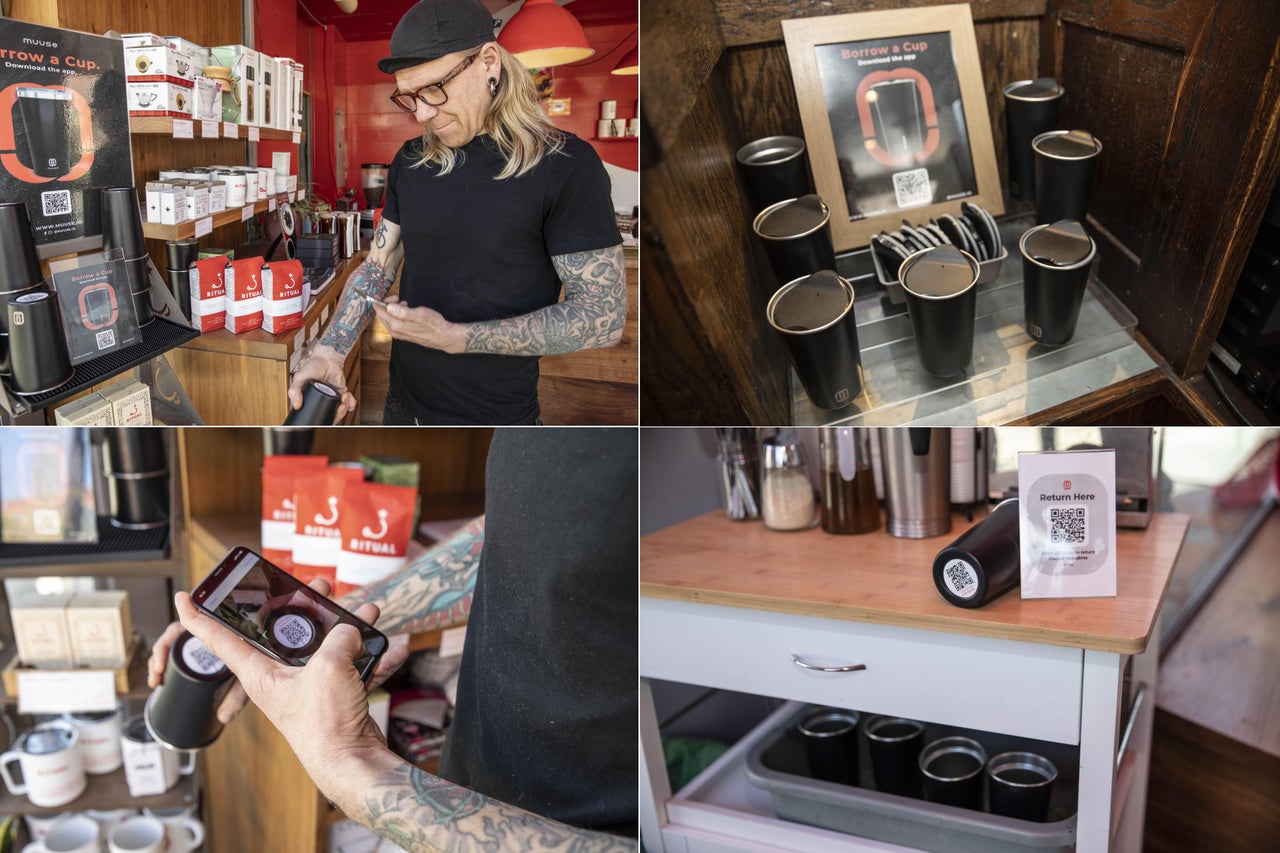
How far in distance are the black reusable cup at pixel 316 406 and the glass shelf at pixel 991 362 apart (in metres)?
0.59

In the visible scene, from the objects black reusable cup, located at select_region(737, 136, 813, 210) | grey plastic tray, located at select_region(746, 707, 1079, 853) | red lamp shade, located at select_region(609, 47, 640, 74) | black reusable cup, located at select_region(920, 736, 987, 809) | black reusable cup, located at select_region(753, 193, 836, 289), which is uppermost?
red lamp shade, located at select_region(609, 47, 640, 74)

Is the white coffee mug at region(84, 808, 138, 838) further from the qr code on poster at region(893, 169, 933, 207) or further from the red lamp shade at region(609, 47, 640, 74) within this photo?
the qr code on poster at region(893, 169, 933, 207)

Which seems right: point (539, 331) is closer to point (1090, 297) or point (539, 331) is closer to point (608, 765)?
point (608, 765)

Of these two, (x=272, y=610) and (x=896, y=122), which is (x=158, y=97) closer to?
(x=272, y=610)

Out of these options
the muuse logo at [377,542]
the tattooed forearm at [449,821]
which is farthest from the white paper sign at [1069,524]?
the muuse logo at [377,542]

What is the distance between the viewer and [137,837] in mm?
1900

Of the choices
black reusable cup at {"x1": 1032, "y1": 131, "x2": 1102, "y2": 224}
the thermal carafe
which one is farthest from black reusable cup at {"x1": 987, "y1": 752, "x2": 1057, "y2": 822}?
black reusable cup at {"x1": 1032, "y1": 131, "x2": 1102, "y2": 224}

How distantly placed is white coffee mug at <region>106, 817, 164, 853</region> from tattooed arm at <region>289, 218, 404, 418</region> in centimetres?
127

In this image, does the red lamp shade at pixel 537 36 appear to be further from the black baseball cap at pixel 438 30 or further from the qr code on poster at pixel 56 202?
the qr code on poster at pixel 56 202

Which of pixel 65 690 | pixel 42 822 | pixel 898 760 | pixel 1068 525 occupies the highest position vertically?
pixel 1068 525

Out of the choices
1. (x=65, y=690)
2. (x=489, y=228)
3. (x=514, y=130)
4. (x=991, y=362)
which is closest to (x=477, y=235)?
(x=489, y=228)

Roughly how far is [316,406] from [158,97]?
40cm

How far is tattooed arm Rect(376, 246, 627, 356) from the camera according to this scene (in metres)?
1.12

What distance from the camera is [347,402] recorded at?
3.98ft
